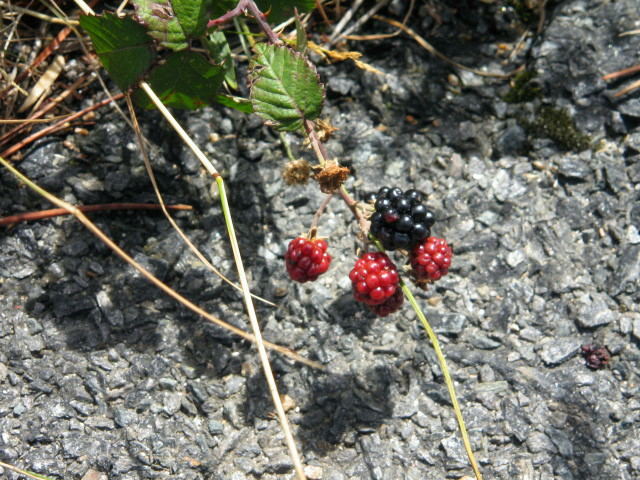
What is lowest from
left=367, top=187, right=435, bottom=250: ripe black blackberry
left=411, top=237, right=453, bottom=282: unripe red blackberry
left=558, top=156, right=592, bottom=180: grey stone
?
left=558, top=156, right=592, bottom=180: grey stone

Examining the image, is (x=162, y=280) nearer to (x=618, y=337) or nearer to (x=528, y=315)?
(x=528, y=315)

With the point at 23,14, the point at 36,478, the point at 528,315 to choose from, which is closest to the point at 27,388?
the point at 36,478

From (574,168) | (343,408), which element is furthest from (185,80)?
(574,168)

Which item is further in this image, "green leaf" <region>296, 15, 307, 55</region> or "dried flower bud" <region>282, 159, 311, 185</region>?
"dried flower bud" <region>282, 159, 311, 185</region>

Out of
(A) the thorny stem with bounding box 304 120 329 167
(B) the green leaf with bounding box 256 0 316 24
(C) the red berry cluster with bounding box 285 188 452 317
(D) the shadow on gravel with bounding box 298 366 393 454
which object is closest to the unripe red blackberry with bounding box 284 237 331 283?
(C) the red berry cluster with bounding box 285 188 452 317

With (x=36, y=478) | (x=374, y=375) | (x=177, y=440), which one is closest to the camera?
(x=36, y=478)

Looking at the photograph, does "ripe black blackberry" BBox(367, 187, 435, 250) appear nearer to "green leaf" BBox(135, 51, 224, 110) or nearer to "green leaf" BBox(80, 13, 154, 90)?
"green leaf" BBox(135, 51, 224, 110)
